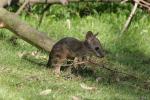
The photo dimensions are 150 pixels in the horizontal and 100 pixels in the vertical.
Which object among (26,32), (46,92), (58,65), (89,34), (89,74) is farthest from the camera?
(26,32)

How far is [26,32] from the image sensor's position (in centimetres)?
921

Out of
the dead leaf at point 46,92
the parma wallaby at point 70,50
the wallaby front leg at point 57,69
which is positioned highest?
the parma wallaby at point 70,50

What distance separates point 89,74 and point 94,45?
1.54 ft

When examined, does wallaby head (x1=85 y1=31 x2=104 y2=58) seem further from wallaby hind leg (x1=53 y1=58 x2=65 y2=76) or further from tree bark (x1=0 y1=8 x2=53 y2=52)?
tree bark (x1=0 y1=8 x2=53 y2=52)

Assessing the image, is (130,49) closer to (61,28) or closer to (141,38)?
(141,38)

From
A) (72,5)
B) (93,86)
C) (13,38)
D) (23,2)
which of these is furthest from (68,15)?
(93,86)

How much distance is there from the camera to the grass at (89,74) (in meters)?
7.11

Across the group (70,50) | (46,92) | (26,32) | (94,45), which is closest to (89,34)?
(94,45)

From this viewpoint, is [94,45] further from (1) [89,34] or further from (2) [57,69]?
(2) [57,69]

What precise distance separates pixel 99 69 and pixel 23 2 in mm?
2861

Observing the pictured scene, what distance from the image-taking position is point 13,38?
10.0 m

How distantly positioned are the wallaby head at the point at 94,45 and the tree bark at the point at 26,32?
1.00 meters

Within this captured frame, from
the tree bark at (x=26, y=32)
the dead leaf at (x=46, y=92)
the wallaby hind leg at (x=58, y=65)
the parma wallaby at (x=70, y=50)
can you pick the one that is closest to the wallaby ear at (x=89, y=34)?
the parma wallaby at (x=70, y=50)

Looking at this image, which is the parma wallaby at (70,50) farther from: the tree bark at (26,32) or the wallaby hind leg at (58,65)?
the tree bark at (26,32)
